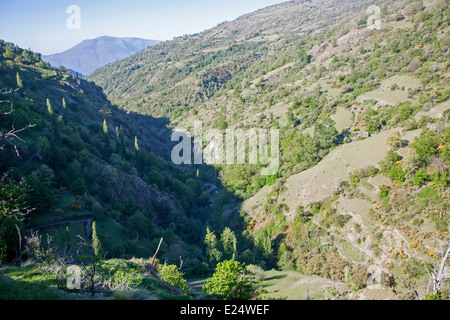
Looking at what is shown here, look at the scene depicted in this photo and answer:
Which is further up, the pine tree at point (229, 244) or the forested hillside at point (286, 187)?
the forested hillside at point (286, 187)

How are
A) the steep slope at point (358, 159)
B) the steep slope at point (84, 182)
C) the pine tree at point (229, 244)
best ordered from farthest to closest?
the pine tree at point (229, 244), the steep slope at point (84, 182), the steep slope at point (358, 159)

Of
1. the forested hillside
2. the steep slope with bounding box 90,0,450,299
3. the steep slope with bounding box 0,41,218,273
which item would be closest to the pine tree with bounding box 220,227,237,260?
the forested hillside

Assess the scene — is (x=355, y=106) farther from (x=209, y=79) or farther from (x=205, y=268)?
(x=209, y=79)

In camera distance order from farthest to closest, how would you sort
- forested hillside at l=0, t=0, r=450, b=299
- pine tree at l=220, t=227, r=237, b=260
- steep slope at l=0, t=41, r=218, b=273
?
pine tree at l=220, t=227, r=237, b=260 → steep slope at l=0, t=41, r=218, b=273 → forested hillside at l=0, t=0, r=450, b=299

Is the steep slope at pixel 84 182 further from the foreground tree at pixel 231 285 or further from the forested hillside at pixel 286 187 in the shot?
the foreground tree at pixel 231 285

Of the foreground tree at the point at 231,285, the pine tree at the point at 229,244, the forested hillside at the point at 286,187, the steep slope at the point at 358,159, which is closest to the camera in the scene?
the foreground tree at the point at 231,285

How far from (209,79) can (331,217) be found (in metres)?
127

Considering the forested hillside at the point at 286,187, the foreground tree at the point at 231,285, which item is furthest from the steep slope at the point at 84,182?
the foreground tree at the point at 231,285

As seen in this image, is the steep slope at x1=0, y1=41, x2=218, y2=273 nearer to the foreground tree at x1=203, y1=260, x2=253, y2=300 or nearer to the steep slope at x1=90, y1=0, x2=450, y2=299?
the steep slope at x1=90, y1=0, x2=450, y2=299

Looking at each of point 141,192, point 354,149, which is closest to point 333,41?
point 354,149

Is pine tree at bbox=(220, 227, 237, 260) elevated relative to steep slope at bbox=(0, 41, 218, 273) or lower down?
lower down

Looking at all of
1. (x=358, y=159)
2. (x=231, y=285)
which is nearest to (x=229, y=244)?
(x=358, y=159)

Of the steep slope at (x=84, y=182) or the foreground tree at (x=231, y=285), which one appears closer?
the foreground tree at (x=231, y=285)

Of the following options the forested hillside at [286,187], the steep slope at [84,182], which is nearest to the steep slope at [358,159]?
the forested hillside at [286,187]
